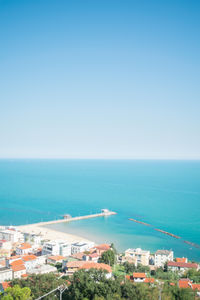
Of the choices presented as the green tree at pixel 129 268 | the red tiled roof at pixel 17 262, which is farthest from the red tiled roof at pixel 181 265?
the red tiled roof at pixel 17 262

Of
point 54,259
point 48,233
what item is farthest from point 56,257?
point 48,233

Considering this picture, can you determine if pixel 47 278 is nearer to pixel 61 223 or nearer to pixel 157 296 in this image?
pixel 157 296

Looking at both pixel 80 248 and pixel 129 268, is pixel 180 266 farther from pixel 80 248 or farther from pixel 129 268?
pixel 80 248

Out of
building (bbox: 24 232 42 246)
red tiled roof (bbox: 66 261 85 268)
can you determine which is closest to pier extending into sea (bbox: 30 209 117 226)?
building (bbox: 24 232 42 246)

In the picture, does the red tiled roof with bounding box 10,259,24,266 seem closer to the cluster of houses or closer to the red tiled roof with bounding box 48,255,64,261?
the cluster of houses

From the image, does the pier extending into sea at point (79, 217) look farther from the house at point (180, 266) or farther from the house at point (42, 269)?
the house at point (180, 266)

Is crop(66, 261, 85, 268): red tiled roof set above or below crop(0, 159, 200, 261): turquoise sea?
above
